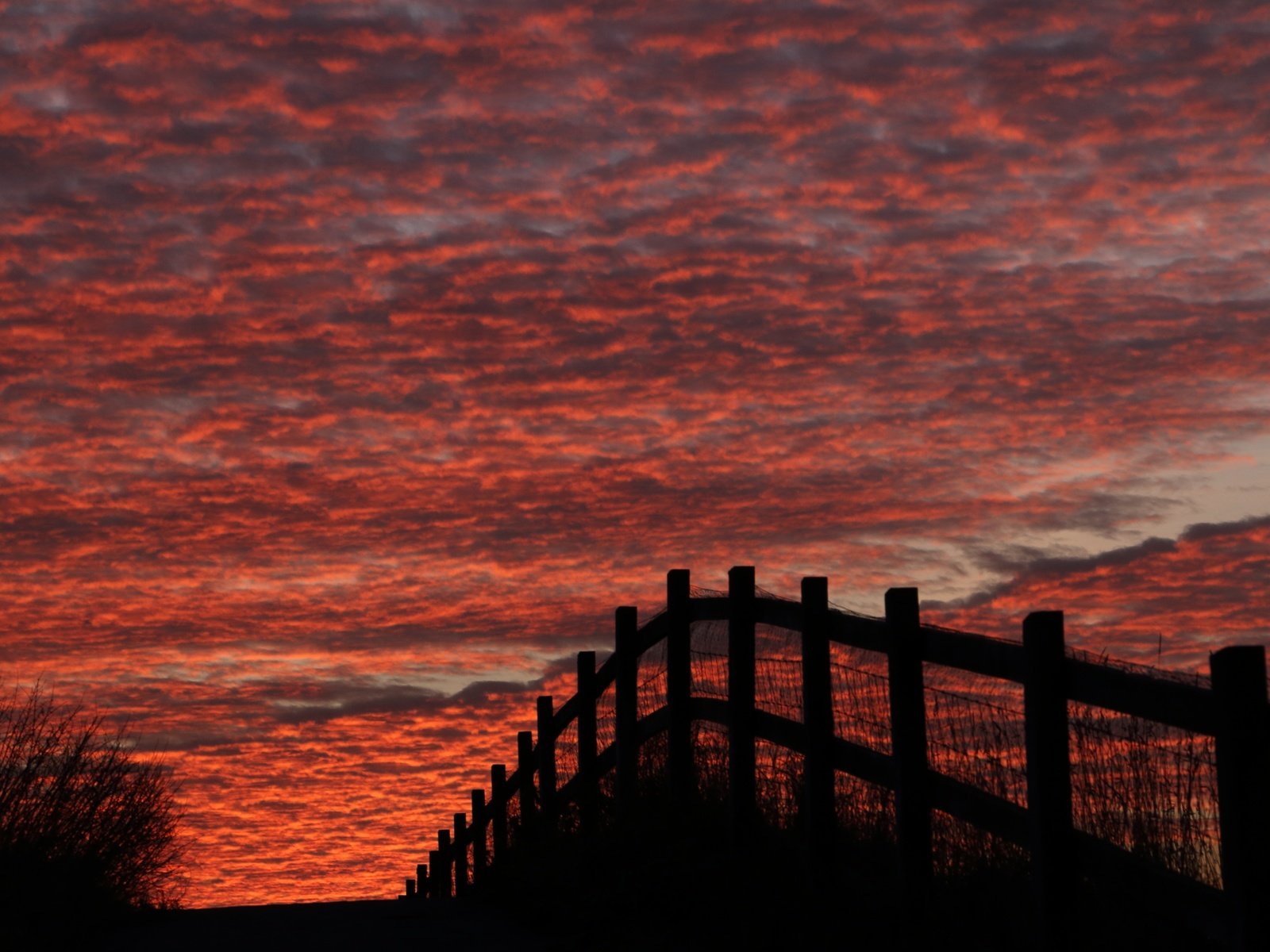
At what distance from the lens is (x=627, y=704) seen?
12.4m

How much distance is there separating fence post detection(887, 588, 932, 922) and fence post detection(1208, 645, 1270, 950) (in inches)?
89.4

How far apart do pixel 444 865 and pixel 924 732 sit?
18.0 metres

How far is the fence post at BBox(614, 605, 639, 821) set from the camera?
12.0 meters

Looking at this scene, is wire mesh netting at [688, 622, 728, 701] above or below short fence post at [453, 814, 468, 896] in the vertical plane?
above

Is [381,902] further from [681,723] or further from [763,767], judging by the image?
[763,767]

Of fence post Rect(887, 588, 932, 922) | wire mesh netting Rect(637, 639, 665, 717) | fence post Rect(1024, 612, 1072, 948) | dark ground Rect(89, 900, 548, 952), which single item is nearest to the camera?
fence post Rect(1024, 612, 1072, 948)

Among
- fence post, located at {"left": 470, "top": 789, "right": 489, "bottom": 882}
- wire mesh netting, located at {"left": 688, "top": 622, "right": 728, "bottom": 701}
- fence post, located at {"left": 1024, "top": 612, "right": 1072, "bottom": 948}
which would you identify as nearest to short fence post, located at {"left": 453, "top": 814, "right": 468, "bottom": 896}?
fence post, located at {"left": 470, "top": 789, "right": 489, "bottom": 882}

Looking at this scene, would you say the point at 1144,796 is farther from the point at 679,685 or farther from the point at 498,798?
the point at 498,798

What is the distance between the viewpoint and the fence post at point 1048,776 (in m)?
6.25

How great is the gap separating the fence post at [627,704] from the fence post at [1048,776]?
5517 mm

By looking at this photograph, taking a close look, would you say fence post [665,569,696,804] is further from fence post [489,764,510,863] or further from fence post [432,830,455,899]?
fence post [432,830,455,899]

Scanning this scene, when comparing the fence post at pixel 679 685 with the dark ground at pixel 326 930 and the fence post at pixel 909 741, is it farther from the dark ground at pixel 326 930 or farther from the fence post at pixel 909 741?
the fence post at pixel 909 741

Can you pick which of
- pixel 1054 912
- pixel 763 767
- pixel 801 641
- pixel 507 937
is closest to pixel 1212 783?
pixel 1054 912

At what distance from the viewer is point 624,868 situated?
8.95 metres
